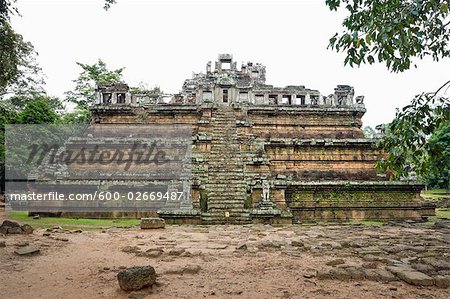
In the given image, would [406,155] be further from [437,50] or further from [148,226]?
[148,226]

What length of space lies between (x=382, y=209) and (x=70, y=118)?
98.1 ft

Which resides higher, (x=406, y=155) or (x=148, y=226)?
(x=406, y=155)

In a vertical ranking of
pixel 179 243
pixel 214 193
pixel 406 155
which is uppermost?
pixel 406 155

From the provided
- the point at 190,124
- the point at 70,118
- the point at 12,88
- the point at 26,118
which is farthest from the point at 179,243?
the point at 70,118

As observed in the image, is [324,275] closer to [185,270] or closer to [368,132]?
[185,270]

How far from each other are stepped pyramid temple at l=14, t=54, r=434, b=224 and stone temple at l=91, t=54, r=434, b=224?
0.15ft

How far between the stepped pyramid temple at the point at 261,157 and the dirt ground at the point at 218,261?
3645 millimetres

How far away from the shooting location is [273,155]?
1764 cm

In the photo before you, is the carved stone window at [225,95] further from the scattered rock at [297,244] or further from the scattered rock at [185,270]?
the scattered rock at [185,270]

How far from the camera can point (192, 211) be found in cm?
1274

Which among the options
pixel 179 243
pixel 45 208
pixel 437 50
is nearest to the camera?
pixel 437 50

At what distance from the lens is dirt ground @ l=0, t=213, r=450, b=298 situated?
489 centimetres

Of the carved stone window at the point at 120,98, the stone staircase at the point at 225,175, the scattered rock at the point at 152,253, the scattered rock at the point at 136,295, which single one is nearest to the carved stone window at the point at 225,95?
the stone staircase at the point at 225,175

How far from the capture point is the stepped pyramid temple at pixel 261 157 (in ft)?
46.3
